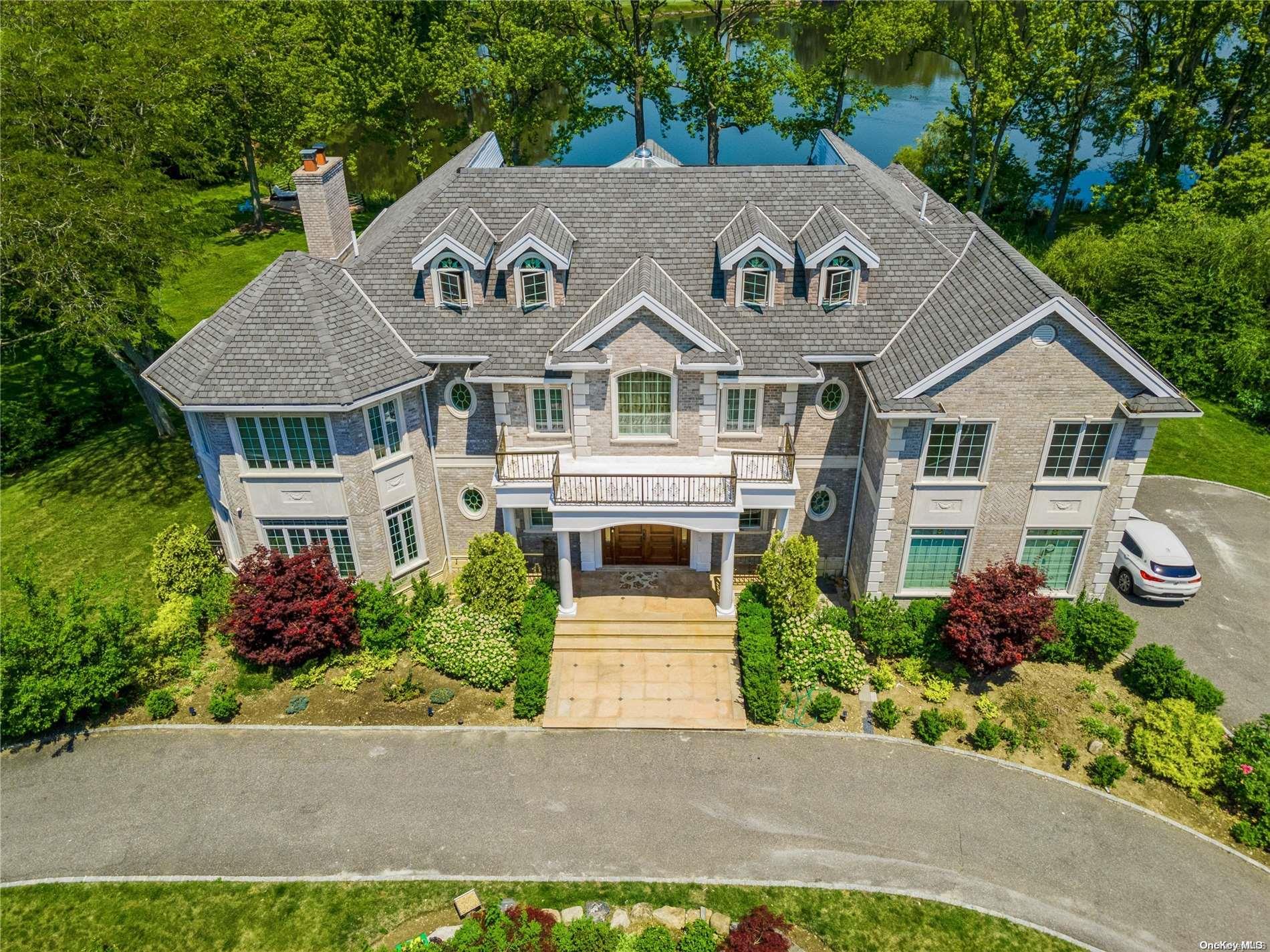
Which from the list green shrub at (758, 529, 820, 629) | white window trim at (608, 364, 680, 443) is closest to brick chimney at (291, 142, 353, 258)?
white window trim at (608, 364, 680, 443)

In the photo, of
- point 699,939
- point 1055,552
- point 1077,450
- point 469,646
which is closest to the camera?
point 699,939

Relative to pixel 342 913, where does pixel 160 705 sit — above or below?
above

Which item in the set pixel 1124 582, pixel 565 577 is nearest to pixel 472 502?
pixel 565 577

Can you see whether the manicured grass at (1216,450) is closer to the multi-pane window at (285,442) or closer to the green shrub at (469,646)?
the green shrub at (469,646)

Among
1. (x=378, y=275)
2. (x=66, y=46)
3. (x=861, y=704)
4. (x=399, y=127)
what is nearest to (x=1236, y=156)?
(x=861, y=704)

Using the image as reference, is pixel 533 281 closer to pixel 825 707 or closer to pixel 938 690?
pixel 825 707

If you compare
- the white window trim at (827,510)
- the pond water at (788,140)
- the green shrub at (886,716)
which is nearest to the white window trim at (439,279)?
the white window trim at (827,510)
